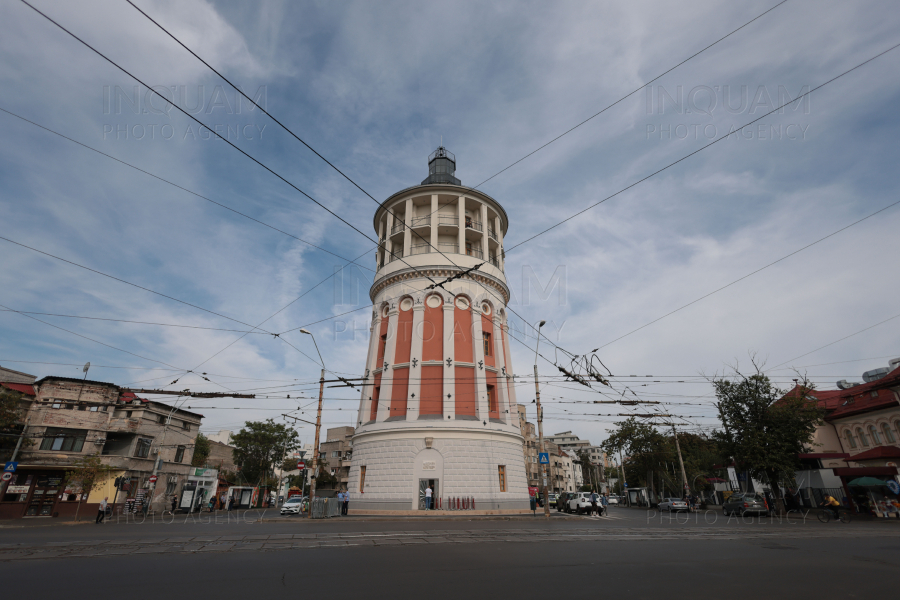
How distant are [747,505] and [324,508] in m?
25.2

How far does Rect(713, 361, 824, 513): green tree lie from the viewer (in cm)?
2733

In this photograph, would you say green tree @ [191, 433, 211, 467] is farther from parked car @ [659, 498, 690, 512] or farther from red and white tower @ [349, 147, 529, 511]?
parked car @ [659, 498, 690, 512]

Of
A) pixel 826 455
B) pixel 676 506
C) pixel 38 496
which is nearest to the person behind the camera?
pixel 38 496

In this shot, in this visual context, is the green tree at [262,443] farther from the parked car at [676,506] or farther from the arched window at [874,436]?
the arched window at [874,436]

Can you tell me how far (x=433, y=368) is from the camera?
29.9 m

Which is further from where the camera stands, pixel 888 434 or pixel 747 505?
pixel 888 434

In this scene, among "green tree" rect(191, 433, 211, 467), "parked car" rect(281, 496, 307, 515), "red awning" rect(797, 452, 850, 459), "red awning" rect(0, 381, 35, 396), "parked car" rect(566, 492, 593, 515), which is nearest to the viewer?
"red awning" rect(0, 381, 35, 396)

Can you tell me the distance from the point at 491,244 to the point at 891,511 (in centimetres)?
2902

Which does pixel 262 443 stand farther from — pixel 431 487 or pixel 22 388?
pixel 431 487

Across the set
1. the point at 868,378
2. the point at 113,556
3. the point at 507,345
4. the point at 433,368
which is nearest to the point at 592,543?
the point at 113,556

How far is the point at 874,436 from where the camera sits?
29.9 meters

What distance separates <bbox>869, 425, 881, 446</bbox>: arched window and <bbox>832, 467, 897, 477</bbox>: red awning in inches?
150

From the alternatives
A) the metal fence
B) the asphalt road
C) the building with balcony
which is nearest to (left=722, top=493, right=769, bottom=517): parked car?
the asphalt road

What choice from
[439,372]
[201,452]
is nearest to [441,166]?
[439,372]
